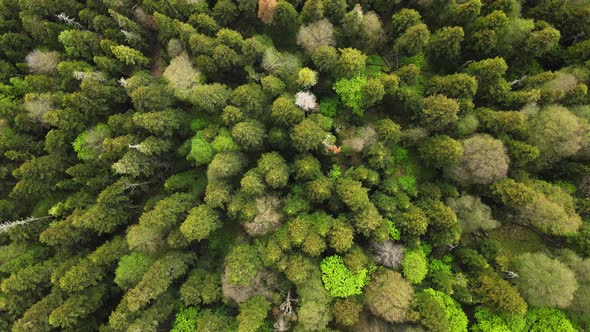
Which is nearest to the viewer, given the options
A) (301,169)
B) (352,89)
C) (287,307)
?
(287,307)

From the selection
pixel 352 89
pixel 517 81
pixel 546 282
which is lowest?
pixel 546 282

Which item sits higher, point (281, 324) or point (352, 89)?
point (352, 89)

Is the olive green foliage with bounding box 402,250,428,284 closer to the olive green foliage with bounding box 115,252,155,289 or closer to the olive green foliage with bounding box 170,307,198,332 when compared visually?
Answer: the olive green foliage with bounding box 170,307,198,332

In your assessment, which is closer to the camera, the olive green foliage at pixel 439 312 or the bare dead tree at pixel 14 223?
the olive green foliage at pixel 439 312

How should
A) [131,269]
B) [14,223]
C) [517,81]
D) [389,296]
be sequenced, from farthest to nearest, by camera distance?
[517,81] < [14,223] < [131,269] < [389,296]

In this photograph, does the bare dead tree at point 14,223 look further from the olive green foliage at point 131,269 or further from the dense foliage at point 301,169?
Answer: the olive green foliage at point 131,269

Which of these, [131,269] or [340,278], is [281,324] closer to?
[340,278]

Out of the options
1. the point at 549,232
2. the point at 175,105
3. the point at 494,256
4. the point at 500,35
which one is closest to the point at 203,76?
the point at 175,105

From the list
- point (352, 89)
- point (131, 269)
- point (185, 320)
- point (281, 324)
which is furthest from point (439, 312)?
point (131, 269)

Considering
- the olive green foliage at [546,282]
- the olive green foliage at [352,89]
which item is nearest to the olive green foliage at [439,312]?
the olive green foliage at [546,282]
